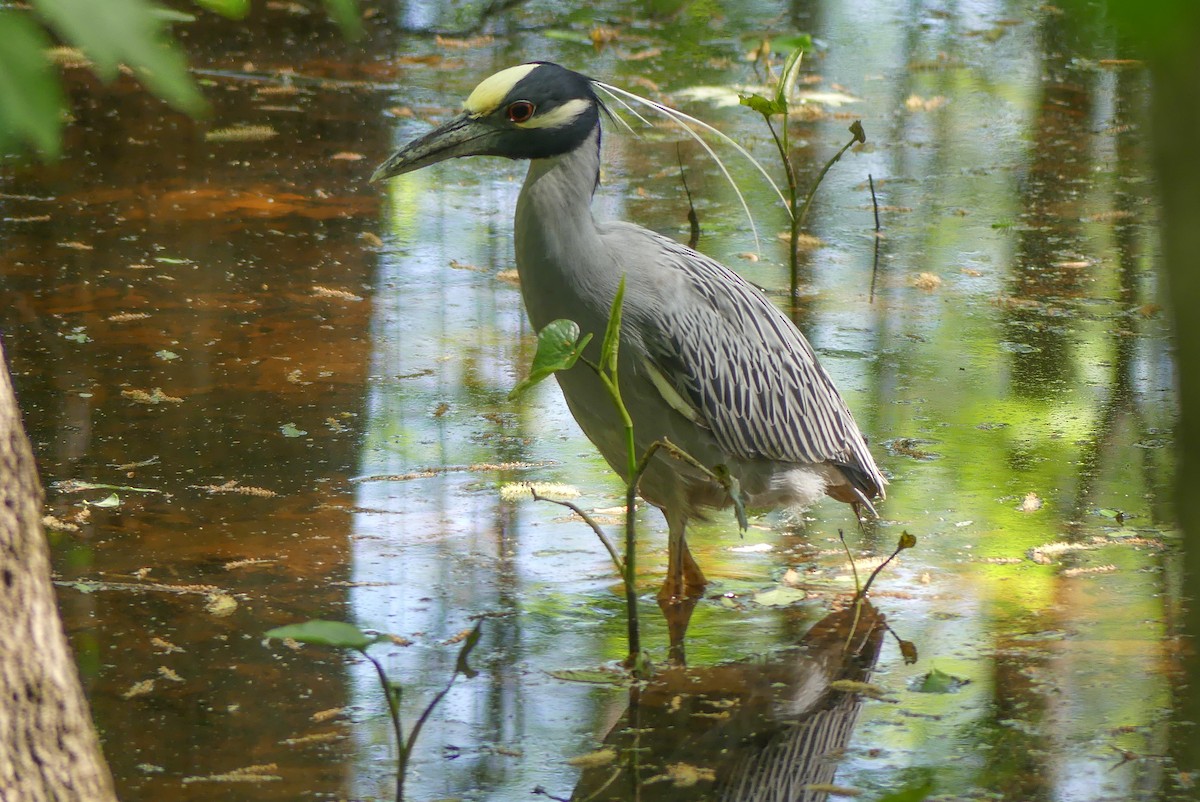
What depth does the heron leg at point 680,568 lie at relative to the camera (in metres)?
4.08

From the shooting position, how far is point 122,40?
957 millimetres

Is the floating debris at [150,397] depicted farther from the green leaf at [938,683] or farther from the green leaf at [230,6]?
the green leaf at [230,6]

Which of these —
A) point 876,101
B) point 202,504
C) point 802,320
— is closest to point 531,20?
point 876,101

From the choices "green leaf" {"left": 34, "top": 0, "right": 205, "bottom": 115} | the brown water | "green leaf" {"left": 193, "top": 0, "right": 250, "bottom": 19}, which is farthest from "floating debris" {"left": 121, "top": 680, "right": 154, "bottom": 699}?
"green leaf" {"left": 34, "top": 0, "right": 205, "bottom": 115}

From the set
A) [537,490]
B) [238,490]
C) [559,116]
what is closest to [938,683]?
[537,490]

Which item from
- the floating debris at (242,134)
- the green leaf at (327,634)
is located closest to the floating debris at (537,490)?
the green leaf at (327,634)

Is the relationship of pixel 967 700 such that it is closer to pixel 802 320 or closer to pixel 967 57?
pixel 802 320

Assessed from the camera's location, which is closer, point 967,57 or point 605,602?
point 605,602

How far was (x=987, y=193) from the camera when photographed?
8086mm

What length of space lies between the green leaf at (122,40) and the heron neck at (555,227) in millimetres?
2822

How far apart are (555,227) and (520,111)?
1.11 feet

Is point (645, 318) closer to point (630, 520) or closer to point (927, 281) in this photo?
point (630, 520)

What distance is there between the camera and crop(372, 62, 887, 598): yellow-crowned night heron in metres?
3.83

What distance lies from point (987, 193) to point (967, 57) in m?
3.08
